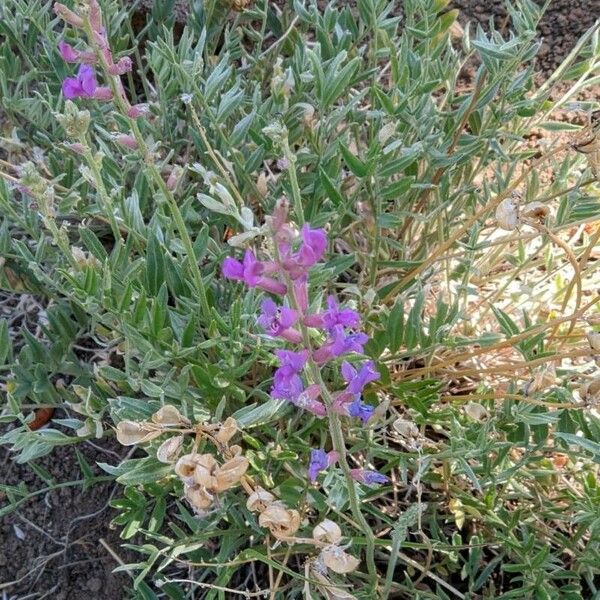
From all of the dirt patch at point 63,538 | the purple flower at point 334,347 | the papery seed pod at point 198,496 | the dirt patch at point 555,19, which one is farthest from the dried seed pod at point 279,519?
the dirt patch at point 555,19

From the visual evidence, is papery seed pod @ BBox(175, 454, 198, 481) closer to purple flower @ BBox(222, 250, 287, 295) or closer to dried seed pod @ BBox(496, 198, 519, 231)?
purple flower @ BBox(222, 250, 287, 295)

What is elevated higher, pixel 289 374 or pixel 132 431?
pixel 289 374

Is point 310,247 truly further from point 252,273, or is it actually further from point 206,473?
point 206,473

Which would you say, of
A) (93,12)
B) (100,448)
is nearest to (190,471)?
(93,12)

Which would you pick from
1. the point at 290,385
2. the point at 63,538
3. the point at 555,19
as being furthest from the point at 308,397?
the point at 555,19

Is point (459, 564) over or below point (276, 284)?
below

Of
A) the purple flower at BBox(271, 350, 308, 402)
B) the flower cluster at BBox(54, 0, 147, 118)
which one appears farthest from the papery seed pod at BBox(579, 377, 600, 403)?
the flower cluster at BBox(54, 0, 147, 118)

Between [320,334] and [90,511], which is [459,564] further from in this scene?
[90,511]
